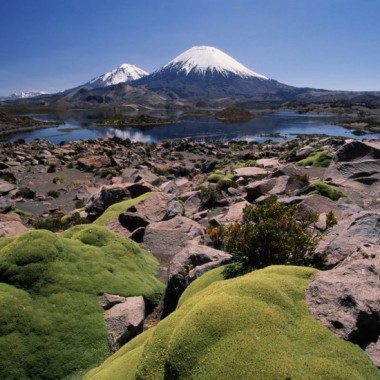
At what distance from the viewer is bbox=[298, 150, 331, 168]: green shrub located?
33.5 metres

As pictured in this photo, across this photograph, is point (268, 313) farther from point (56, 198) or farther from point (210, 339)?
point (56, 198)

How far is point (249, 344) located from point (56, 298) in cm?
576

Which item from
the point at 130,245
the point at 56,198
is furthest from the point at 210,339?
the point at 56,198

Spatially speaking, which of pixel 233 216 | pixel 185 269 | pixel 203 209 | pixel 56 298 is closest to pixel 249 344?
pixel 185 269

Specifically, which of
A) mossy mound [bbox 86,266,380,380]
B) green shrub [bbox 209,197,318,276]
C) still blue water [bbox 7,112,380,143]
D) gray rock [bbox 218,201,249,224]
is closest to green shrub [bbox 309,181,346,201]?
gray rock [bbox 218,201,249,224]

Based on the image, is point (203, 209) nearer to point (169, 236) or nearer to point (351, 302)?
point (169, 236)

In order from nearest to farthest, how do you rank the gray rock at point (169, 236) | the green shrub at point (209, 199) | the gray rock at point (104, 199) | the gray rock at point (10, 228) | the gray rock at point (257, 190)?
the gray rock at point (169, 236), the gray rock at point (10, 228), the gray rock at point (104, 199), the green shrub at point (209, 199), the gray rock at point (257, 190)

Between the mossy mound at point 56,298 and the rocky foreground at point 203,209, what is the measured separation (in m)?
0.54

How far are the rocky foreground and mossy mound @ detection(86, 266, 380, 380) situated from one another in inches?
15.7

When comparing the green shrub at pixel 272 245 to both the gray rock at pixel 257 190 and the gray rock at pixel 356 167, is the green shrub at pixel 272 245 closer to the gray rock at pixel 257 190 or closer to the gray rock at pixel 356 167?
the gray rock at pixel 257 190

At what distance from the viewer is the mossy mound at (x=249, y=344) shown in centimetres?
520

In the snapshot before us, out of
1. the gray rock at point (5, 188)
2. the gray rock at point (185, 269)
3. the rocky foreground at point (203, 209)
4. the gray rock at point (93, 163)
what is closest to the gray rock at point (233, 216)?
the rocky foreground at point (203, 209)

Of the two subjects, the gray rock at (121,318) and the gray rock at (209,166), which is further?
the gray rock at (209,166)

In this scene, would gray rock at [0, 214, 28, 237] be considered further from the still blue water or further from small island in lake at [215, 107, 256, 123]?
small island in lake at [215, 107, 256, 123]
